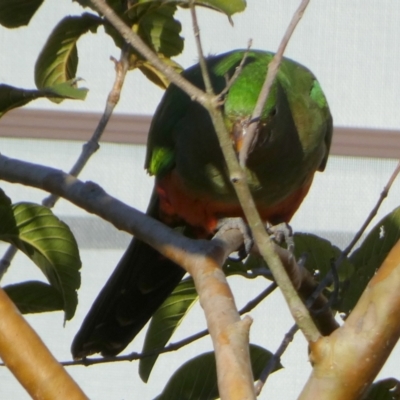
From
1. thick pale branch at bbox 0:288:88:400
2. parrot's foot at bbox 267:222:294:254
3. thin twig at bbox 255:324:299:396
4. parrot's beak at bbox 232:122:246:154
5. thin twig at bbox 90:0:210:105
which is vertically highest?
parrot's beak at bbox 232:122:246:154

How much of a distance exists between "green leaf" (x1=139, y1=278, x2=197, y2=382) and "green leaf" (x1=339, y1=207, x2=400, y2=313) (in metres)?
0.35

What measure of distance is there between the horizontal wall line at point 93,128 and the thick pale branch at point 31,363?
2085 mm

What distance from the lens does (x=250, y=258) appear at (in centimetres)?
152

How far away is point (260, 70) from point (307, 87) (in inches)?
11.8

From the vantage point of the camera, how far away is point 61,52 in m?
1.64

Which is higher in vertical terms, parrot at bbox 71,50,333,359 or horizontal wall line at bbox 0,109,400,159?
horizontal wall line at bbox 0,109,400,159

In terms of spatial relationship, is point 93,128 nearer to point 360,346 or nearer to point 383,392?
point 383,392

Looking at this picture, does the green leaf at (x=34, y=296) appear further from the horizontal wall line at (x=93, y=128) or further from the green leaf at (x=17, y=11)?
the horizontal wall line at (x=93, y=128)

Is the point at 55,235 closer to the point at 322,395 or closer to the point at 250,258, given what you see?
the point at 250,258

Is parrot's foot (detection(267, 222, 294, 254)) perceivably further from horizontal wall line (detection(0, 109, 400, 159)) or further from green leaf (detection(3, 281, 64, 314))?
horizontal wall line (detection(0, 109, 400, 159))

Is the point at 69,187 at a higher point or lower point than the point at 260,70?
lower

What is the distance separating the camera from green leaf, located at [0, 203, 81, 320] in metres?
1.29

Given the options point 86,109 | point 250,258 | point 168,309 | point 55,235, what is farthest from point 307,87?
point 86,109

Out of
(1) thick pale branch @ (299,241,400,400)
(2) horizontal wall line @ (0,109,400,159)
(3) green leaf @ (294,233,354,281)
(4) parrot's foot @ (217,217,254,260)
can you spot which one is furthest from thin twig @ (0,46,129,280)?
(2) horizontal wall line @ (0,109,400,159)
